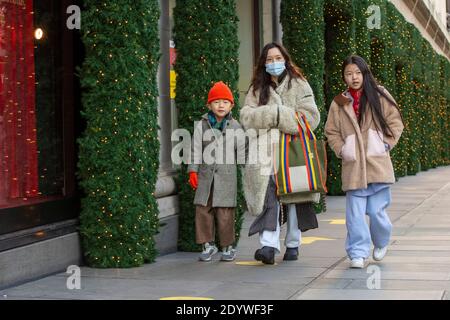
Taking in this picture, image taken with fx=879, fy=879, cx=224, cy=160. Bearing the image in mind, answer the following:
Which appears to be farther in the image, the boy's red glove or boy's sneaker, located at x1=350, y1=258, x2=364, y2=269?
the boy's red glove

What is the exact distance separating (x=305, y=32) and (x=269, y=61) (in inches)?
236

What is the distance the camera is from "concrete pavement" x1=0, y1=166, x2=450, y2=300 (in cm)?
650

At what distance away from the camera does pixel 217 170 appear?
8.31m

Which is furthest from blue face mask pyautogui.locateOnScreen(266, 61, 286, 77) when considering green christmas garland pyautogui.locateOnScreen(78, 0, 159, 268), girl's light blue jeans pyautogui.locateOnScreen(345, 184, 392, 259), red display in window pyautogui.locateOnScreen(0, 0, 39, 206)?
red display in window pyautogui.locateOnScreen(0, 0, 39, 206)

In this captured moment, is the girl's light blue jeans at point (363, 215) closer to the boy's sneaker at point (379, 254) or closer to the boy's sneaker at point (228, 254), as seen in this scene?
the boy's sneaker at point (379, 254)

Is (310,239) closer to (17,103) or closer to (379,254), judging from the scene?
(379,254)

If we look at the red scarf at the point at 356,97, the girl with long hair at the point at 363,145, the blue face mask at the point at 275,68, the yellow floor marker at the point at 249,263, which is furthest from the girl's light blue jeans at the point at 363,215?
the blue face mask at the point at 275,68

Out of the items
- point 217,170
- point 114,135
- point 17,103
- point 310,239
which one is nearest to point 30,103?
point 17,103

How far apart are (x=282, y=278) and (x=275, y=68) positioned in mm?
1983

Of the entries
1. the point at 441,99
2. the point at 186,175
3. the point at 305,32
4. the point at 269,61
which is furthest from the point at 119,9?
the point at 441,99

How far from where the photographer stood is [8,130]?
25.0ft

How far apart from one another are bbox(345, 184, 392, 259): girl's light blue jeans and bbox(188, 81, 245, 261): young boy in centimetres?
115

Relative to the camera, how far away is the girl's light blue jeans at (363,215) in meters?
7.80

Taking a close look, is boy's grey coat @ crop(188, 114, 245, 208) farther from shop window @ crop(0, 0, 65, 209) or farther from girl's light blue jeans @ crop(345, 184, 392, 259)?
shop window @ crop(0, 0, 65, 209)
